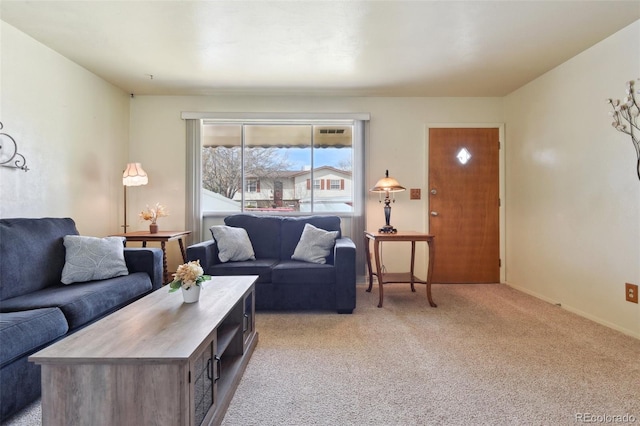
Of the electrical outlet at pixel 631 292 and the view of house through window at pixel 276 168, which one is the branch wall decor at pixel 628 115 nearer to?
the electrical outlet at pixel 631 292

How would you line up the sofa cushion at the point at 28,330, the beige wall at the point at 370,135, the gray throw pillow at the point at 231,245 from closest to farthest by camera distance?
the sofa cushion at the point at 28,330, the gray throw pillow at the point at 231,245, the beige wall at the point at 370,135

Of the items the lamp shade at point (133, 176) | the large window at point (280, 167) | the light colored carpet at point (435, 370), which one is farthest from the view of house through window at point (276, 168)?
the light colored carpet at point (435, 370)

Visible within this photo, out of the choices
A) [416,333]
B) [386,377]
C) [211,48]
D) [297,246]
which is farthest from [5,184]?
[416,333]

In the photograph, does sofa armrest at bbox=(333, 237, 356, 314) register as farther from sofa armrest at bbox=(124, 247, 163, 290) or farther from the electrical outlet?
the electrical outlet

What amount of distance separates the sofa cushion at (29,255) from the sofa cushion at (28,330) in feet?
1.49

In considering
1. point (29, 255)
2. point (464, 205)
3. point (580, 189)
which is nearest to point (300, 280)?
point (29, 255)

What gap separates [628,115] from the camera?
242cm

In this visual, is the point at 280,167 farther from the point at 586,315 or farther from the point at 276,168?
the point at 586,315

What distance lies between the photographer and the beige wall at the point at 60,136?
8.01 feet

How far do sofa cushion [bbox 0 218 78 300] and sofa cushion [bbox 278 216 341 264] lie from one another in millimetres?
1926

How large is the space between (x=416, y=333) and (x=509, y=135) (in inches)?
117

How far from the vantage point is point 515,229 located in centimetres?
387

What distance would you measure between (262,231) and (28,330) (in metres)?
2.19

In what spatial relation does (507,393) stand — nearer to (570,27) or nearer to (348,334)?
(348,334)
